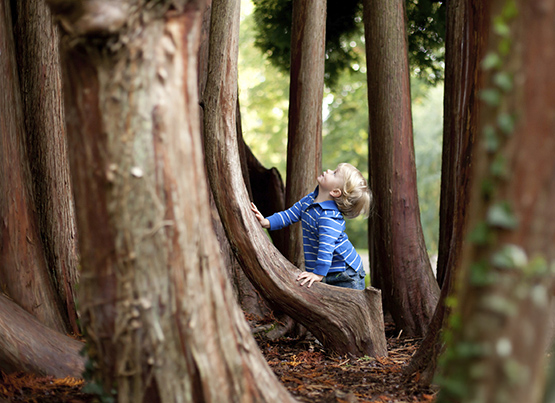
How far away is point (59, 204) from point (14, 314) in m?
0.93

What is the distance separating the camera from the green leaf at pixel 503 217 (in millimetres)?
1403

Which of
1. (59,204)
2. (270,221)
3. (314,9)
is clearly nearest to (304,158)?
(270,221)

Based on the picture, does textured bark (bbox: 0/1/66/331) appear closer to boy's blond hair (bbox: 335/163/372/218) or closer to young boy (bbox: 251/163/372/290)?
young boy (bbox: 251/163/372/290)

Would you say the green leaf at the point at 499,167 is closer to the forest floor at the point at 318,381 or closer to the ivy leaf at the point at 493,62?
the ivy leaf at the point at 493,62

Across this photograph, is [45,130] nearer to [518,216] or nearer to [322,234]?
[322,234]

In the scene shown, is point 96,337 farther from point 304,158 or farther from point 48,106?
point 304,158

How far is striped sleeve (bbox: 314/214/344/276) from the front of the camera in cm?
378

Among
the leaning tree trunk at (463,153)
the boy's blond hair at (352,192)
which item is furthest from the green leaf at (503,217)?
the boy's blond hair at (352,192)

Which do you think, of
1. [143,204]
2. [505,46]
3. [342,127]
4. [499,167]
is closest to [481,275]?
[499,167]

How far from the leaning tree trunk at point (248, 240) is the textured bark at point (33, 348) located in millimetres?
1220

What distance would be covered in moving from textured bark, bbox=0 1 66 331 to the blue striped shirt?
1.71m

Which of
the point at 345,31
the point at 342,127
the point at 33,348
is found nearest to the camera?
the point at 33,348

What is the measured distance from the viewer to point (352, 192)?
4008mm

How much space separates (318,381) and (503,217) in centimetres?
197
